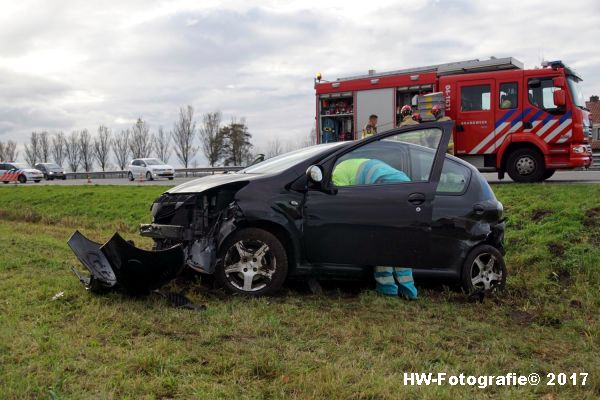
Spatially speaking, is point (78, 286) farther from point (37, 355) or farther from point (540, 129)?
point (540, 129)

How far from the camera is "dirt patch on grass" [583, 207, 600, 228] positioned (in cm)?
693

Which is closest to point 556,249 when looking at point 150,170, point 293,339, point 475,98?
point 293,339

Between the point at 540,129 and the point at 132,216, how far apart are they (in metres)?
9.24

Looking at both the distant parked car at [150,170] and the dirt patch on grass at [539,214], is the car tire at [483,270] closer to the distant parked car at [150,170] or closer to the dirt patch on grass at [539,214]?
the dirt patch on grass at [539,214]

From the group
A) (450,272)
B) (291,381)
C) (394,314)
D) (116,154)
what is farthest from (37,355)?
(116,154)

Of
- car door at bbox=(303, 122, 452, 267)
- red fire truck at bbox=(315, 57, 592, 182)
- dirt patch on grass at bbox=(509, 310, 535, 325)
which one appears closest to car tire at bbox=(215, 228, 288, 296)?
car door at bbox=(303, 122, 452, 267)

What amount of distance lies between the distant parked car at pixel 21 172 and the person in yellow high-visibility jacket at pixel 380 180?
34636mm

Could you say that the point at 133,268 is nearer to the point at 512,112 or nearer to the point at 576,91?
the point at 512,112

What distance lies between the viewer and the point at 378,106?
13.8 m

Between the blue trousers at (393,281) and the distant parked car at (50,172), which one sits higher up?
the distant parked car at (50,172)

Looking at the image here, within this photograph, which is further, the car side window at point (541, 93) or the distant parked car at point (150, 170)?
the distant parked car at point (150, 170)

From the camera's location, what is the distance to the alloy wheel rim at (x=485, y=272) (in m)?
5.11

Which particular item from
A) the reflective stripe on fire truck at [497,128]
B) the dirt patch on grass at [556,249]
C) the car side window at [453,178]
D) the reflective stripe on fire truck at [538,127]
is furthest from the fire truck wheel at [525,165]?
the car side window at [453,178]

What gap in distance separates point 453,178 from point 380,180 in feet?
2.61
